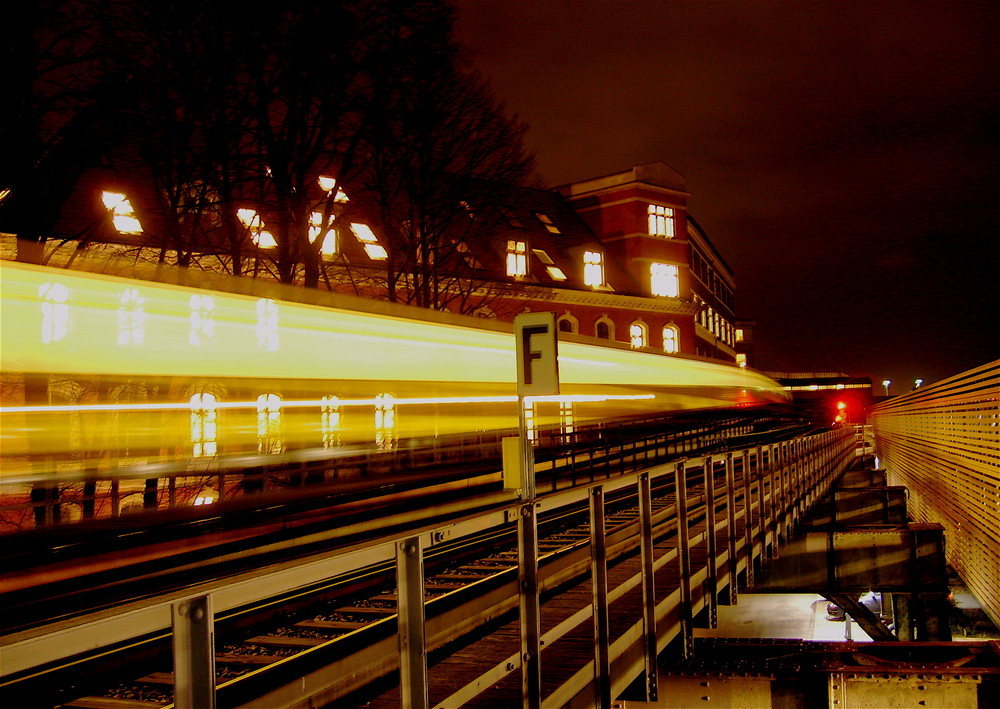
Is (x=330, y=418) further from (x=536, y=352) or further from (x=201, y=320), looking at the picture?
(x=536, y=352)

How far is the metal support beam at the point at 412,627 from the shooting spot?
3830 millimetres

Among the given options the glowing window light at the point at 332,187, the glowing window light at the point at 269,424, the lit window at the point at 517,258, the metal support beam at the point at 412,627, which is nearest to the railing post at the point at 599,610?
the metal support beam at the point at 412,627

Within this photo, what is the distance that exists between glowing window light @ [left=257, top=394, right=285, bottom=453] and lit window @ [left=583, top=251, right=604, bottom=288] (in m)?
33.9

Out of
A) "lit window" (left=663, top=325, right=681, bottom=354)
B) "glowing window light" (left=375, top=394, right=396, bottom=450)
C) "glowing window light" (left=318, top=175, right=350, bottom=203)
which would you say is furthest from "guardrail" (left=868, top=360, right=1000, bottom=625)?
"lit window" (left=663, top=325, right=681, bottom=354)

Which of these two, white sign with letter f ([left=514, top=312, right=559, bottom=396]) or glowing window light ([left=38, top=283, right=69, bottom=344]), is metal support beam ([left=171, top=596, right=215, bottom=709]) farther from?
glowing window light ([left=38, top=283, right=69, bottom=344])

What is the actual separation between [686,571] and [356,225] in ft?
96.1

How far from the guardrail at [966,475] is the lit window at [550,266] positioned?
21587 mm

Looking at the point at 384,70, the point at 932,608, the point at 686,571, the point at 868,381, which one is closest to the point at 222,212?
the point at 384,70

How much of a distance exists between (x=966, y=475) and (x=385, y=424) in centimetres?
822

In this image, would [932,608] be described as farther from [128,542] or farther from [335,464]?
[128,542]

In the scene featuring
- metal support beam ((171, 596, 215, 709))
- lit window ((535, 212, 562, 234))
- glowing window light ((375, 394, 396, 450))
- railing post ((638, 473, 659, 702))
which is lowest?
railing post ((638, 473, 659, 702))

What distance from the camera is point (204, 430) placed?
1175cm

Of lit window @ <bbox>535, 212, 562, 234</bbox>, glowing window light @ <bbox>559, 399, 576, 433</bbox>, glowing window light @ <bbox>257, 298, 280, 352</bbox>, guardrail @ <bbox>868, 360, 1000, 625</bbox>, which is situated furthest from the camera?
lit window @ <bbox>535, 212, 562, 234</bbox>

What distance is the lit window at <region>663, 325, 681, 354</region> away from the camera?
158 ft
